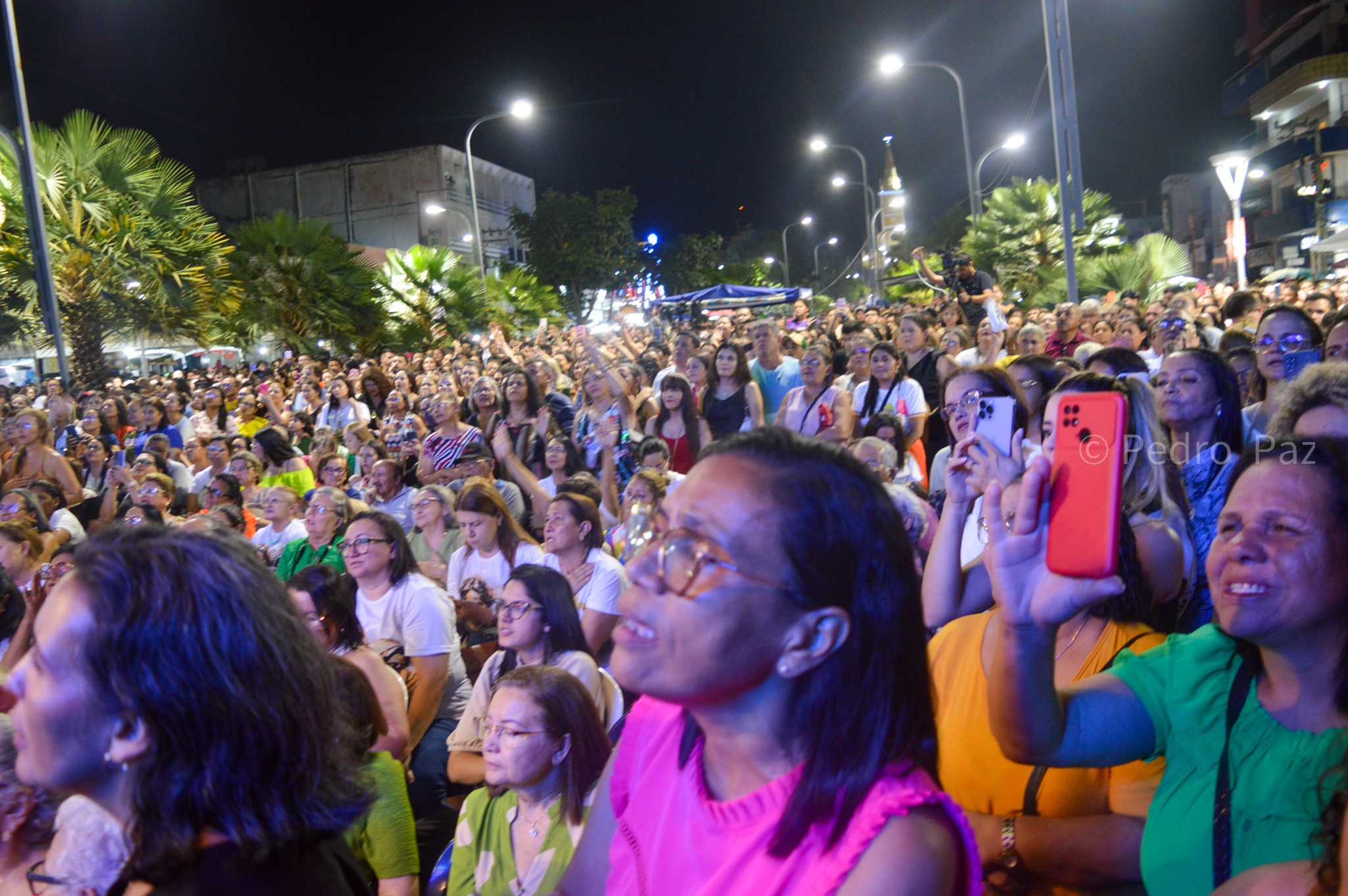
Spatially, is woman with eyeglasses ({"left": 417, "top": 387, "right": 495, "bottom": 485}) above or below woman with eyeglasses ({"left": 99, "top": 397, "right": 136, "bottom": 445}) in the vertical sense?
below

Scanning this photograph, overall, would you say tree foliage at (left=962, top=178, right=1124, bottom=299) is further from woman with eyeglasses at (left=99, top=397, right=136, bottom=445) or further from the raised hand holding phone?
the raised hand holding phone

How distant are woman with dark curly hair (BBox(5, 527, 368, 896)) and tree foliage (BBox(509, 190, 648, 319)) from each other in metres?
37.2

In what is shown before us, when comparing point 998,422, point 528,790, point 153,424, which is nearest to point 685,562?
point 998,422

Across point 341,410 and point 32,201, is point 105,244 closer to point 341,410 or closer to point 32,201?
point 32,201

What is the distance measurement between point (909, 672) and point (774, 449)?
1.22 ft

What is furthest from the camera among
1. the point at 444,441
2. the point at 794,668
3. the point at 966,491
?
the point at 444,441

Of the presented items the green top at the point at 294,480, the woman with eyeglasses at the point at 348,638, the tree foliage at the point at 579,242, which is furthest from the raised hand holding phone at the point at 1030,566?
the tree foliage at the point at 579,242

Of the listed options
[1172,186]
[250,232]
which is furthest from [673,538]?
[1172,186]

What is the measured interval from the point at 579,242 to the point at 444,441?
107 ft

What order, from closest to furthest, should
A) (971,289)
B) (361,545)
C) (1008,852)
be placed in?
(1008,852) < (361,545) < (971,289)

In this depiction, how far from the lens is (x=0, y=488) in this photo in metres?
8.17

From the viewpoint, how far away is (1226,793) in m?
1.74

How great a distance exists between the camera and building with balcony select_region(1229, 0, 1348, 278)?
37.8m

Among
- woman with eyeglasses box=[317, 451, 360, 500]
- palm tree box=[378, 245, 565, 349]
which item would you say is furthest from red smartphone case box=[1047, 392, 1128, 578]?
palm tree box=[378, 245, 565, 349]
